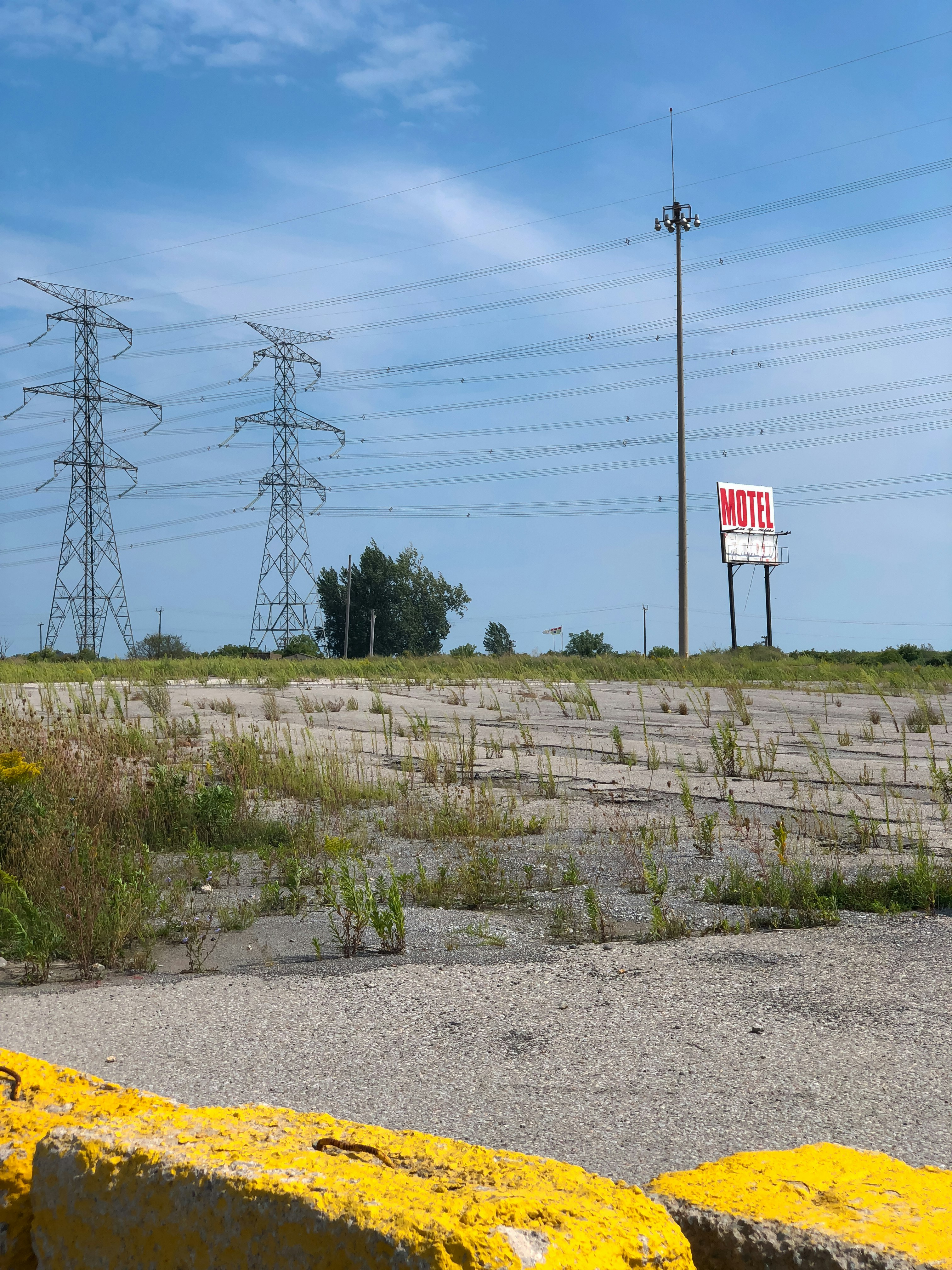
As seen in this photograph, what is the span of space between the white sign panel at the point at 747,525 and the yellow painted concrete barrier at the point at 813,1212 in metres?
44.7

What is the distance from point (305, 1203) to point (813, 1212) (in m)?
0.78

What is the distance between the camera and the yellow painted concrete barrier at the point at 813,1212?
1.44m

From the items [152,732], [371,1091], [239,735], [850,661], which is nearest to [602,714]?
[239,735]

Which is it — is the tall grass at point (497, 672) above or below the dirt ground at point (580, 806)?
above

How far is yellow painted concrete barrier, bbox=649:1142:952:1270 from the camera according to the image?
144 centimetres

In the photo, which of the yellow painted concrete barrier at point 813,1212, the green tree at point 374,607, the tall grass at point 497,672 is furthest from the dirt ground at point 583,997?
the green tree at point 374,607

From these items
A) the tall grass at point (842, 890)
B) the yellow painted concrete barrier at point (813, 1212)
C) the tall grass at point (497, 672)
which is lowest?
the tall grass at point (842, 890)

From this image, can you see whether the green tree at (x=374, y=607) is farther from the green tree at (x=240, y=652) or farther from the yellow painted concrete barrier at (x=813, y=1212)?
the yellow painted concrete barrier at (x=813, y=1212)

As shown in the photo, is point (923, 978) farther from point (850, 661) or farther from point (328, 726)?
point (850, 661)

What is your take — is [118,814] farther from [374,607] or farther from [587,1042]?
[374,607]

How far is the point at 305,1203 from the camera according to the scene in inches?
54.4

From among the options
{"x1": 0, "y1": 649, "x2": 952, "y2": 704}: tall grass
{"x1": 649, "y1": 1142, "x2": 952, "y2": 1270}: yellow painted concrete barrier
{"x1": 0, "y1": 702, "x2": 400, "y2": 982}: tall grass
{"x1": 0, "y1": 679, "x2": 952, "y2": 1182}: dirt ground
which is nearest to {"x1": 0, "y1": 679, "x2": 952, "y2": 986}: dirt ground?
{"x1": 0, "y1": 679, "x2": 952, "y2": 1182}: dirt ground

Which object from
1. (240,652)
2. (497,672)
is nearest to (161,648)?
(240,652)

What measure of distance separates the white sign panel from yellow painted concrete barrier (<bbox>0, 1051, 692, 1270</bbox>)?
148 feet
